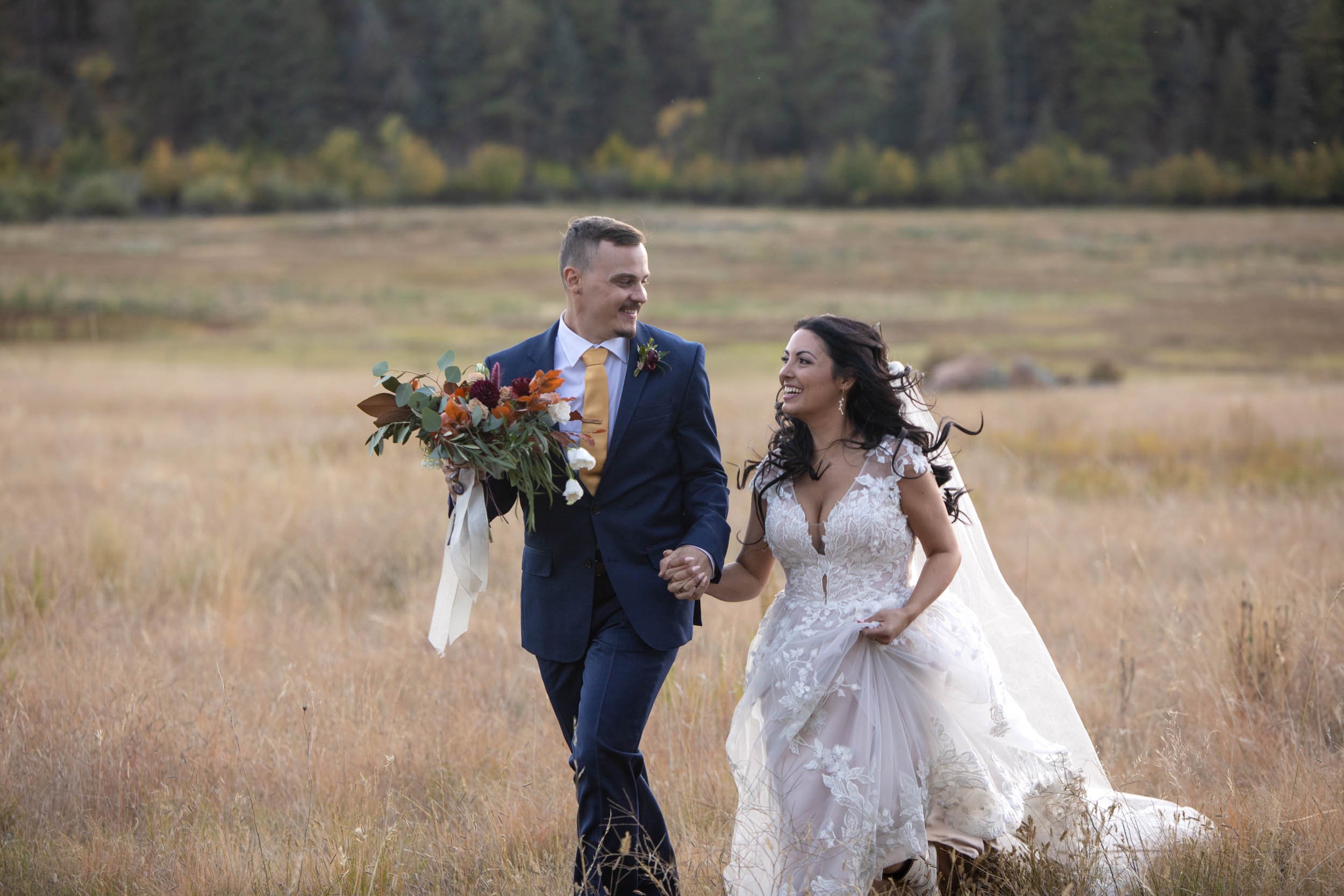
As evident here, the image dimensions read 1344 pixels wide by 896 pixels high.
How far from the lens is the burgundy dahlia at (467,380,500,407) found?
3.39 metres

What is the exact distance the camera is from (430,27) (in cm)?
4759

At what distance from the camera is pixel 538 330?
141 feet

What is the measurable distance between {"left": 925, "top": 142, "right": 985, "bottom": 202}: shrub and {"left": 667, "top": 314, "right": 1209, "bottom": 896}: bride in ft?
148

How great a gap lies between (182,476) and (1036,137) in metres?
37.7

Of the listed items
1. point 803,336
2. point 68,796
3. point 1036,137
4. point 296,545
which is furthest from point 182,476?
point 1036,137

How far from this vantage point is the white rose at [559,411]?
11.2 ft

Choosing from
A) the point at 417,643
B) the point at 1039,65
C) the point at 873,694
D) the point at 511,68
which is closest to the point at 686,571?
the point at 873,694

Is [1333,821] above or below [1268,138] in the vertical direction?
below

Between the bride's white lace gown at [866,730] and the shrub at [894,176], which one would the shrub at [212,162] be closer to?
the shrub at [894,176]

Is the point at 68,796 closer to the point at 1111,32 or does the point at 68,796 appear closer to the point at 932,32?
the point at 1111,32

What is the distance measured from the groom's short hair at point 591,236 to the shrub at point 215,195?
156ft

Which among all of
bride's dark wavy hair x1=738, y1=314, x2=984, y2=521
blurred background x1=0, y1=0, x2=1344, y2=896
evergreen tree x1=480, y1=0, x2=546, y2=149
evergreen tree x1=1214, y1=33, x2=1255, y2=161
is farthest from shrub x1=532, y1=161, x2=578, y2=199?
bride's dark wavy hair x1=738, y1=314, x2=984, y2=521

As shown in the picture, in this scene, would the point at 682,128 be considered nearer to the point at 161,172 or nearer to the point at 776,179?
the point at 776,179

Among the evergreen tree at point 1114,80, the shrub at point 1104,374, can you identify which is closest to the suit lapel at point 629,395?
the shrub at point 1104,374
